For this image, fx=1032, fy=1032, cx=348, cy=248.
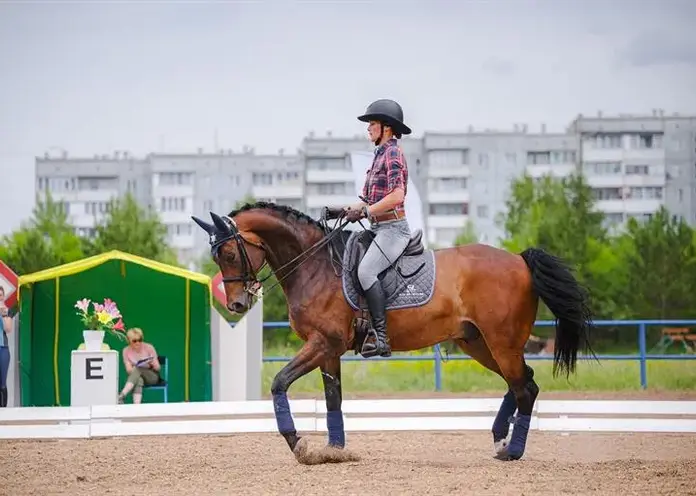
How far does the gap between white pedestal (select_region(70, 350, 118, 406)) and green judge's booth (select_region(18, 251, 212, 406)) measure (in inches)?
60.3

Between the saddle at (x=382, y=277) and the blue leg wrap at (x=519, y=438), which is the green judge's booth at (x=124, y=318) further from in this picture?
the blue leg wrap at (x=519, y=438)

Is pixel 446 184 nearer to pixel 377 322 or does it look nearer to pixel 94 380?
pixel 94 380

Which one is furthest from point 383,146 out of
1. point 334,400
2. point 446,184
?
point 446,184

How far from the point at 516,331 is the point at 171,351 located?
6.89m

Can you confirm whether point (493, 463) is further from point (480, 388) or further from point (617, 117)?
point (617, 117)

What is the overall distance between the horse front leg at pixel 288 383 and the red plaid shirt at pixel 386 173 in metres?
1.31

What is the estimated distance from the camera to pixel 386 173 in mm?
8133

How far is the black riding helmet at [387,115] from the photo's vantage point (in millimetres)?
8195

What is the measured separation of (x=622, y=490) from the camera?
6684 mm

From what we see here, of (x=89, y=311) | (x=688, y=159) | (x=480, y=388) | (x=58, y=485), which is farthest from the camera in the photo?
(x=688, y=159)

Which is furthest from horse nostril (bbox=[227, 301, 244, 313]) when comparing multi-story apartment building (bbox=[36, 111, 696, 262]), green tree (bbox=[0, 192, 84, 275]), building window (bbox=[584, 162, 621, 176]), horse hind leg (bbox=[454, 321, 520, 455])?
building window (bbox=[584, 162, 621, 176])

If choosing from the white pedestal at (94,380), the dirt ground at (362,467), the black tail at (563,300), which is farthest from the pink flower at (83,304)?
the black tail at (563,300)

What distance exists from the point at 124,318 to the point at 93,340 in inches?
64.3

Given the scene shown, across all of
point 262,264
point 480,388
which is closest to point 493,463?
point 262,264
